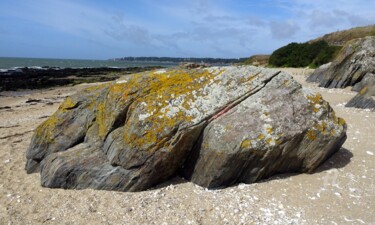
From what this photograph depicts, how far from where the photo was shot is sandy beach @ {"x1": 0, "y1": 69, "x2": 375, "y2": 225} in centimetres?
582

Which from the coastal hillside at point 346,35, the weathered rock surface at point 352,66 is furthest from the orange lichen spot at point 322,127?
the coastal hillside at point 346,35

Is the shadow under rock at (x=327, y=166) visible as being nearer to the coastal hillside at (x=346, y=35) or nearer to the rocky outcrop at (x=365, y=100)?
the rocky outcrop at (x=365, y=100)

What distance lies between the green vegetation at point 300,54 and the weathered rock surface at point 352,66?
14637mm

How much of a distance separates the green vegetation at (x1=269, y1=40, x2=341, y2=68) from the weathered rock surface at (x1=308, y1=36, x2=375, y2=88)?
48.0ft

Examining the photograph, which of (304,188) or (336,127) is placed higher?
(336,127)

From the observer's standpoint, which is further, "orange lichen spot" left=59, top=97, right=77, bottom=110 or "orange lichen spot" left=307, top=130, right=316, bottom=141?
"orange lichen spot" left=59, top=97, right=77, bottom=110

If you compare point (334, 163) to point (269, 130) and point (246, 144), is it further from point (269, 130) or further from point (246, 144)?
point (246, 144)

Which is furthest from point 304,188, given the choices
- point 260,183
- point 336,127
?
point 336,127

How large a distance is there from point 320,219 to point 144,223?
3055 millimetres

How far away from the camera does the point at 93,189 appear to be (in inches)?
277

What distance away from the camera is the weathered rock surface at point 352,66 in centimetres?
1806

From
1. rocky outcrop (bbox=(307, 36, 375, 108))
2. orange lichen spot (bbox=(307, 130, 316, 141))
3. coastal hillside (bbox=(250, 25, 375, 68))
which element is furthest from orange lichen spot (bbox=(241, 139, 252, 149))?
coastal hillside (bbox=(250, 25, 375, 68))

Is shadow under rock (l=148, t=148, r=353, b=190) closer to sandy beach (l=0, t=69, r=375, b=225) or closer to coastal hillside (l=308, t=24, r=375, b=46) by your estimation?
sandy beach (l=0, t=69, r=375, b=225)

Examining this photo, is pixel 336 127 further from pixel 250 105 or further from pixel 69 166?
pixel 69 166
